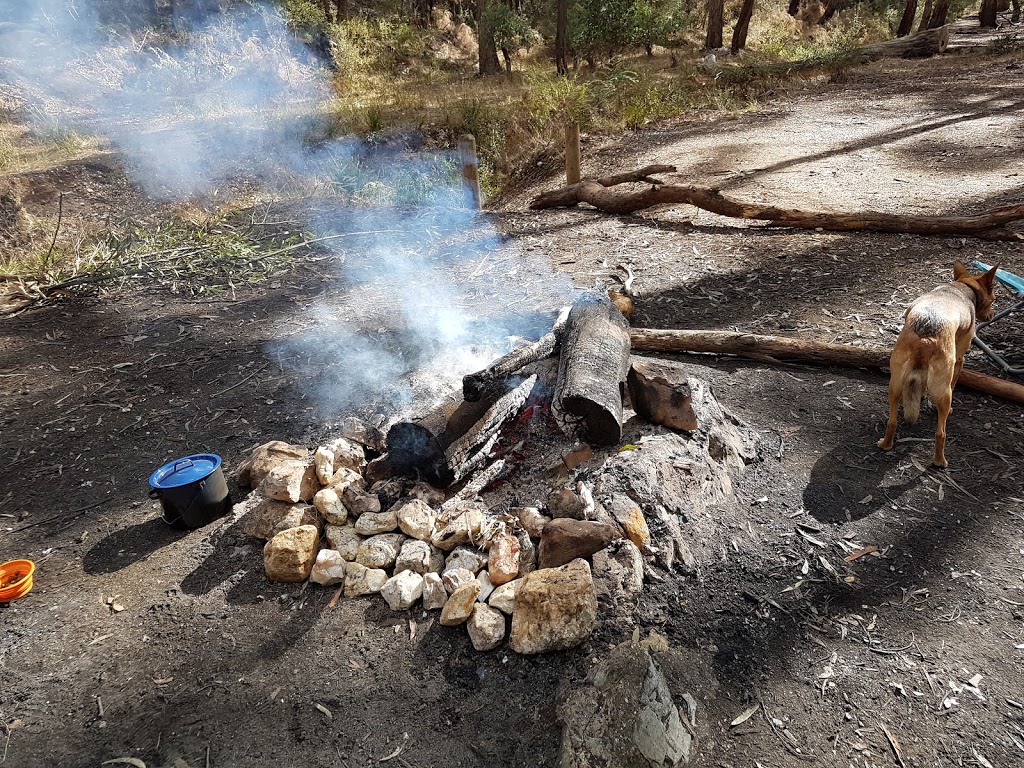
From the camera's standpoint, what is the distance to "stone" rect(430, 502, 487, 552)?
9.69 feet

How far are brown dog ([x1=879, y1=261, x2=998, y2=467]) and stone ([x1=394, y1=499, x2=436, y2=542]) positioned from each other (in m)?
2.66

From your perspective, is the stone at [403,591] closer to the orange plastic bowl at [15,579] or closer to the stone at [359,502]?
the stone at [359,502]

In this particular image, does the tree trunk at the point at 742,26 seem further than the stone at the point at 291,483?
Yes

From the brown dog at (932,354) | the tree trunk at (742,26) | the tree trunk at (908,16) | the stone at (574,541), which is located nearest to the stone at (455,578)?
the stone at (574,541)

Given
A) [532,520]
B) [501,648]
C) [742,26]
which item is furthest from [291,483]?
[742,26]

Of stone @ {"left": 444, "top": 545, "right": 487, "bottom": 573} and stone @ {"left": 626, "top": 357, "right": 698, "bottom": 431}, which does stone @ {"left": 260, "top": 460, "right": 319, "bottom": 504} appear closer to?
stone @ {"left": 444, "top": 545, "right": 487, "bottom": 573}

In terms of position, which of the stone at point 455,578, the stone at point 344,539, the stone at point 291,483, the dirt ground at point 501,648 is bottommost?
the dirt ground at point 501,648

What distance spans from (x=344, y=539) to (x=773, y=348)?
340 centimetres

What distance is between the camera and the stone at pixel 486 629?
101 inches

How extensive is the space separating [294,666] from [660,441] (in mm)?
2147

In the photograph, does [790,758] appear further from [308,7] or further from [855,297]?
[308,7]

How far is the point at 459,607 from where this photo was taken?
2670 millimetres

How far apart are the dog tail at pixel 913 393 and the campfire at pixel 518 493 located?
88cm

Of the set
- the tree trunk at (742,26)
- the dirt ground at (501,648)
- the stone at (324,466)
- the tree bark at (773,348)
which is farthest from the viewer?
the tree trunk at (742,26)
